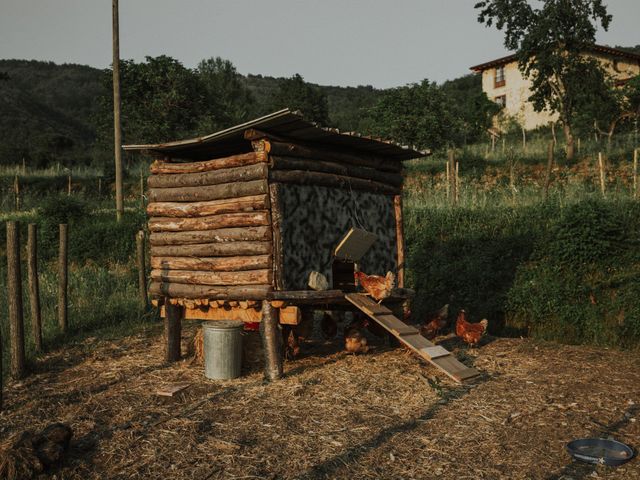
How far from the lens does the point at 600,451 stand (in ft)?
19.2

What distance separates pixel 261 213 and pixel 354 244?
1.78m

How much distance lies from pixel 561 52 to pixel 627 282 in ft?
48.7

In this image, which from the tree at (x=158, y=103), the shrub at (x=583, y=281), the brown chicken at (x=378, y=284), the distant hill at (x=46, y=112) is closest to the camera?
the brown chicken at (x=378, y=284)

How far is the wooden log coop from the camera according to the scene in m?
8.59

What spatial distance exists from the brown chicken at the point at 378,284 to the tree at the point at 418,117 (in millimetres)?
22954

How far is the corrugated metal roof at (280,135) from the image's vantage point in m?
8.15

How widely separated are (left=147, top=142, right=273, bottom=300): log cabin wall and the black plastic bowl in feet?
14.2

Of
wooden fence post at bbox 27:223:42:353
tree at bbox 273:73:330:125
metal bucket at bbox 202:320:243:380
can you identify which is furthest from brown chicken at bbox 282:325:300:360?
tree at bbox 273:73:330:125

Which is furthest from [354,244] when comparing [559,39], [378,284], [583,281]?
[559,39]

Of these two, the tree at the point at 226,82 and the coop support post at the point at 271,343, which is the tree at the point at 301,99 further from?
the coop support post at the point at 271,343

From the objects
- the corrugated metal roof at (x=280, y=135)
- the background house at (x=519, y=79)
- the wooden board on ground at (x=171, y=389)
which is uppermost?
the background house at (x=519, y=79)

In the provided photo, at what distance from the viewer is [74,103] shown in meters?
78.5

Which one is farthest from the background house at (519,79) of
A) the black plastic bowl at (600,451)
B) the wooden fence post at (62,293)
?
the black plastic bowl at (600,451)

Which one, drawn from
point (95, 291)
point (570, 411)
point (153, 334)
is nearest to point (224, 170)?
point (153, 334)
